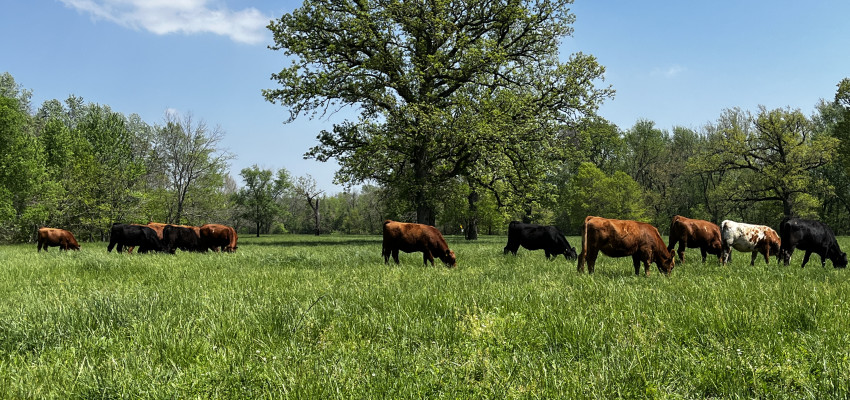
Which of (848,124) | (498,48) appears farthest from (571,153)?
(848,124)

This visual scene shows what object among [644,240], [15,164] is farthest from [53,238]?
[644,240]

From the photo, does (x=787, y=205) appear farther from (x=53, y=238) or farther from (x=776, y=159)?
(x=53, y=238)

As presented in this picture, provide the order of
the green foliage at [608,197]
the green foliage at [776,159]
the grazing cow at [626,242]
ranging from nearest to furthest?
the grazing cow at [626,242]
the green foliage at [776,159]
the green foliage at [608,197]

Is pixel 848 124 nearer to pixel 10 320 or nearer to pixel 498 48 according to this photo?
pixel 498 48

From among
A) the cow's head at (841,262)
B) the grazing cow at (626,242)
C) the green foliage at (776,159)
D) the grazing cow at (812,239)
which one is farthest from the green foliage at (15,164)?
the green foliage at (776,159)

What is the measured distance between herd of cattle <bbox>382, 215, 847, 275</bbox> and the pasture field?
2.19 metres

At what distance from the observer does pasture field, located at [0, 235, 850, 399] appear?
9.32 ft

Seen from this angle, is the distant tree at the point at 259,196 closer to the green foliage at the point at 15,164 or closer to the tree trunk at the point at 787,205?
the green foliage at the point at 15,164

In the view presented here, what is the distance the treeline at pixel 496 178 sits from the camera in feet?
97.1

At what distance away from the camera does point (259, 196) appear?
249 ft

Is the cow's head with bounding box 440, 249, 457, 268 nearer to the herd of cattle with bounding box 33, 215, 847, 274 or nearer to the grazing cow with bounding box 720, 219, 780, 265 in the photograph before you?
the herd of cattle with bounding box 33, 215, 847, 274

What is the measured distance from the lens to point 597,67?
25547 mm

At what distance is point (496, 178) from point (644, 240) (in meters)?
17.4

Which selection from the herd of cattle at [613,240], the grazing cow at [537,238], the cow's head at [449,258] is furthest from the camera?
the grazing cow at [537,238]
